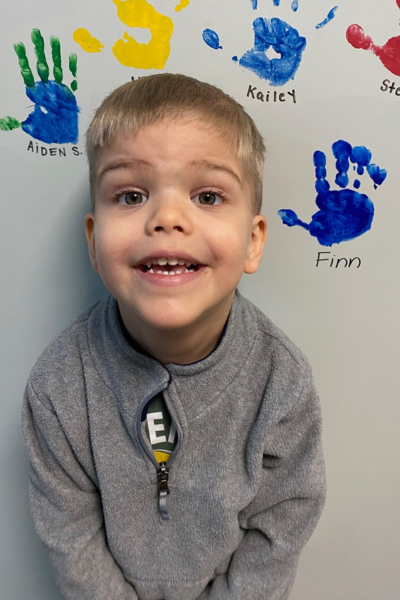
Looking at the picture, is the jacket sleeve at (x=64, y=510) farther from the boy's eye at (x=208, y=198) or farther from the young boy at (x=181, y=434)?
the boy's eye at (x=208, y=198)

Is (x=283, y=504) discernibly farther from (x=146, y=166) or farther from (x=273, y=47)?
(x=273, y=47)

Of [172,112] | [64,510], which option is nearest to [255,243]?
[172,112]

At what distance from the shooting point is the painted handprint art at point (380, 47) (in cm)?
69

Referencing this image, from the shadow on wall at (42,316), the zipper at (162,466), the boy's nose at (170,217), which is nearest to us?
the boy's nose at (170,217)

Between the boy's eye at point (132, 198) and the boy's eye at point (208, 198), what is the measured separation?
0.24 ft

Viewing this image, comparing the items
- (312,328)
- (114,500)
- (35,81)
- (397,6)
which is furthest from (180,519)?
(397,6)

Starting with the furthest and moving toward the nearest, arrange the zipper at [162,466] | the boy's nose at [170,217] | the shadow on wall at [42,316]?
the shadow on wall at [42,316] < the zipper at [162,466] < the boy's nose at [170,217]

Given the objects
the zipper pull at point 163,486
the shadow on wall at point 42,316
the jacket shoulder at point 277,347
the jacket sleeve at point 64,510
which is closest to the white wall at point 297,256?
the shadow on wall at point 42,316

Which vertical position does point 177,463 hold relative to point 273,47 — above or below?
below

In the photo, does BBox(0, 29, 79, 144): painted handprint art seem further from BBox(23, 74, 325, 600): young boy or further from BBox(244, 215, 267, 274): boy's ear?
BBox(244, 215, 267, 274): boy's ear

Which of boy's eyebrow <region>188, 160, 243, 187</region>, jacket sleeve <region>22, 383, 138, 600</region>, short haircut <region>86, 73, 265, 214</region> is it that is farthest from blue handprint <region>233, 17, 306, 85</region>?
jacket sleeve <region>22, 383, 138, 600</region>

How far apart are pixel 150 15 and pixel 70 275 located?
1.52ft

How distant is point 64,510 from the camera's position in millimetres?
694

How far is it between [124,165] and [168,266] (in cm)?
15
